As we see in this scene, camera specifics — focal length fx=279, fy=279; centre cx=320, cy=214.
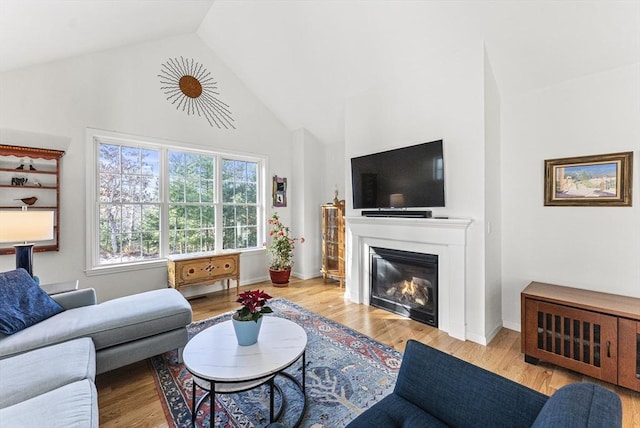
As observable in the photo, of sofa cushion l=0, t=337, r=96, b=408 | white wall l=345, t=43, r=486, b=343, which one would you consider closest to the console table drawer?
sofa cushion l=0, t=337, r=96, b=408

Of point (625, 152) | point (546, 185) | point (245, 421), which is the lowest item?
point (245, 421)

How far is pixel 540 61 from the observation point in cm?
246

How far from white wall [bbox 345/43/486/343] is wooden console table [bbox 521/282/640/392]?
42cm

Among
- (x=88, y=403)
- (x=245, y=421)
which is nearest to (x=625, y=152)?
(x=245, y=421)

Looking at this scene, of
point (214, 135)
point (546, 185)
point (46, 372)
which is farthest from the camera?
point (214, 135)

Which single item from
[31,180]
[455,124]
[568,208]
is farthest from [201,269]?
[568,208]

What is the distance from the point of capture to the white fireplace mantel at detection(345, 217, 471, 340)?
8.80ft

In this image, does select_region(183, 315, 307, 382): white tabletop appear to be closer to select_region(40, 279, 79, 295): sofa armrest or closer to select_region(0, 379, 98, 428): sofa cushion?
select_region(0, 379, 98, 428): sofa cushion

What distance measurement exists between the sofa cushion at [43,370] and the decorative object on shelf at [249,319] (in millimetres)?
762

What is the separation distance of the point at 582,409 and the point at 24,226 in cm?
325

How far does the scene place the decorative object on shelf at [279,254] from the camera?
4.39m

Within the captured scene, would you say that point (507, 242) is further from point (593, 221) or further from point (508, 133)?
point (508, 133)

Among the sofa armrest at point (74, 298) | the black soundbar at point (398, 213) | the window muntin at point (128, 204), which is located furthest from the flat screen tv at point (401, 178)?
the sofa armrest at point (74, 298)

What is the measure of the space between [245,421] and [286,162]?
3.93m
